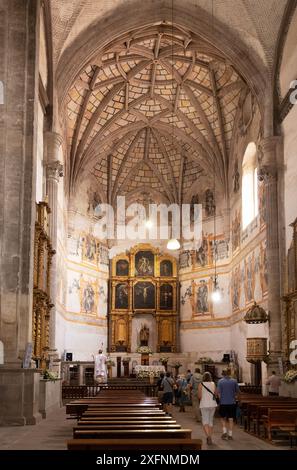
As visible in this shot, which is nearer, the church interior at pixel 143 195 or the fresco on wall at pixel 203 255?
the church interior at pixel 143 195

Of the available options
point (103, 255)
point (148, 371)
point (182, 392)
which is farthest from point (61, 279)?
point (182, 392)

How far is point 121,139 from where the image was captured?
127 ft

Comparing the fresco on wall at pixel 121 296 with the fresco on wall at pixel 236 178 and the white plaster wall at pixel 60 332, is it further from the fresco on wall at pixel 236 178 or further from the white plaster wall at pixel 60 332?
the fresco on wall at pixel 236 178

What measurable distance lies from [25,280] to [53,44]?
11910 millimetres

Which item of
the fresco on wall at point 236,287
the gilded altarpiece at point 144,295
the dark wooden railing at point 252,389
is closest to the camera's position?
the dark wooden railing at point 252,389

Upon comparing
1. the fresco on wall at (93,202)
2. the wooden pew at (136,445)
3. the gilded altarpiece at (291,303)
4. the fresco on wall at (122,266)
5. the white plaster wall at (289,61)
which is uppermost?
the white plaster wall at (289,61)

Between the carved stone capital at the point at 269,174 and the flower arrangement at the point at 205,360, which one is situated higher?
the carved stone capital at the point at 269,174

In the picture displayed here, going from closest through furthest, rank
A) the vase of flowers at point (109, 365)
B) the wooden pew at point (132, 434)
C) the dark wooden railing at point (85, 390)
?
the wooden pew at point (132, 434) → the dark wooden railing at point (85, 390) → the vase of flowers at point (109, 365)

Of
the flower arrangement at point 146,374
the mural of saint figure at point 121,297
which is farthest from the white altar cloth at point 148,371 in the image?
the mural of saint figure at point 121,297

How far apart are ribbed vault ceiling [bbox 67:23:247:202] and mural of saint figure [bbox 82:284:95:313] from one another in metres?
6.24

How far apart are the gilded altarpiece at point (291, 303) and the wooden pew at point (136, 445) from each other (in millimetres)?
15233

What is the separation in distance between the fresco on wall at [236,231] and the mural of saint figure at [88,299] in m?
8.75

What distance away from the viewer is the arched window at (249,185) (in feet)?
101

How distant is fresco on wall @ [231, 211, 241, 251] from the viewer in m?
33.4
